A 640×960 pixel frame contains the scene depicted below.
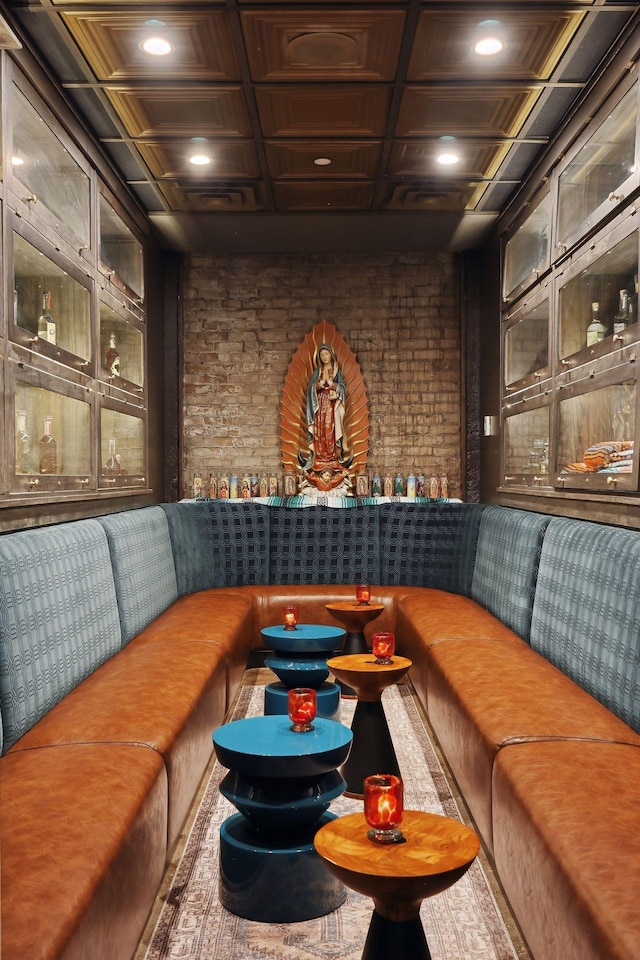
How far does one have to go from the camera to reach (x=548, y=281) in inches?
164

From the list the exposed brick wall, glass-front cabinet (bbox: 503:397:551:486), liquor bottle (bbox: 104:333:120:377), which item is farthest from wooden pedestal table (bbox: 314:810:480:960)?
the exposed brick wall

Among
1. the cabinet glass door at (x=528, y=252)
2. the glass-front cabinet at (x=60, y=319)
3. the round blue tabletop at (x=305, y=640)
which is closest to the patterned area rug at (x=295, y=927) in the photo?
the round blue tabletop at (x=305, y=640)

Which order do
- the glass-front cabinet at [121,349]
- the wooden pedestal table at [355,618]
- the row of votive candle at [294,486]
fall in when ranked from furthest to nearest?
1. the row of votive candle at [294,486]
2. the glass-front cabinet at [121,349]
3. the wooden pedestal table at [355,618]


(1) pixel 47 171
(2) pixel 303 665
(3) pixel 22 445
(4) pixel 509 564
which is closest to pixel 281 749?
(2) pixel 303 665

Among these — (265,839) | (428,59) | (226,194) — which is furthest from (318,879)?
(226,194)

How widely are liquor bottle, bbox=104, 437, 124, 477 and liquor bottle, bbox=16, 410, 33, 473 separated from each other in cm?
121

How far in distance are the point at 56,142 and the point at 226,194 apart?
1.55 meters

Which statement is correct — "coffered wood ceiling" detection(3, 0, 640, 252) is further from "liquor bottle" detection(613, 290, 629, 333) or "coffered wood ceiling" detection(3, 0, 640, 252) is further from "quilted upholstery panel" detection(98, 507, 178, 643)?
"quilted upholstery panel" detection(98, 507, 178, 643)

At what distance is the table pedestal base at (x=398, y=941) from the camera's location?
59.6 inches

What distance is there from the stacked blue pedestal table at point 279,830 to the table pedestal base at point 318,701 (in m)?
1.25

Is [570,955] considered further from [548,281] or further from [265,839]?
[548,281]

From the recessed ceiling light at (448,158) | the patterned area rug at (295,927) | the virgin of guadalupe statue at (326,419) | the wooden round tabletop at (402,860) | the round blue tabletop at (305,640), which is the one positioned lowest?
the patterned area rug at (295,927)

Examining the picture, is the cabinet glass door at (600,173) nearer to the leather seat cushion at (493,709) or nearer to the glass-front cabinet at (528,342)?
the glass-front cabinet at (528,342)

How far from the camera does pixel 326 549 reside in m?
5.57
